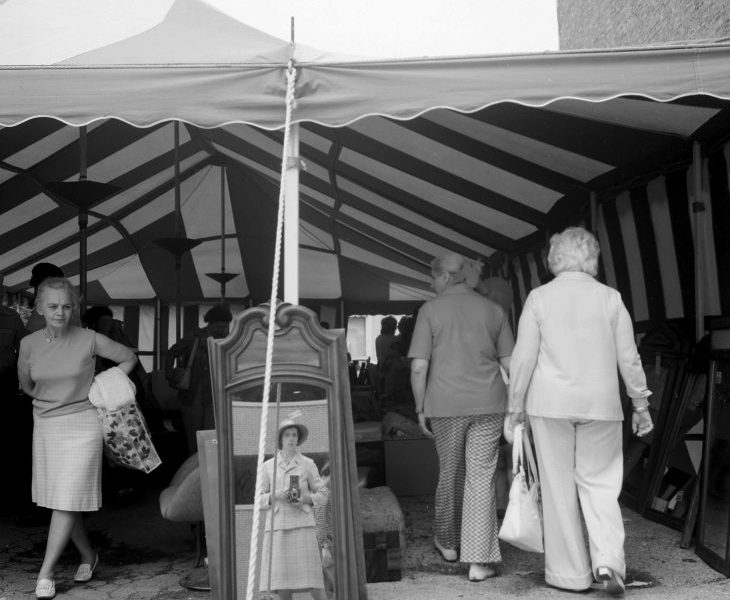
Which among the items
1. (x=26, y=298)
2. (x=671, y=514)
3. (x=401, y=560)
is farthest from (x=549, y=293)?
(x=26, y=298)

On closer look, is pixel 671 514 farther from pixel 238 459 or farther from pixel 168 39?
pixel 168 39

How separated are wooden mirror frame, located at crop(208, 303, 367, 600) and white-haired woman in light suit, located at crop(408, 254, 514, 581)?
0.95 meters

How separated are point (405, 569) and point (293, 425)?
4.72 ft

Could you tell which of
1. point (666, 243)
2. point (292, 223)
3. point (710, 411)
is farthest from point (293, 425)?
point (666, 243)

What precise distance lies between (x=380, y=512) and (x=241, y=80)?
87.3 inches

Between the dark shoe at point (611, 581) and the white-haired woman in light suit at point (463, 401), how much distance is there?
584mm

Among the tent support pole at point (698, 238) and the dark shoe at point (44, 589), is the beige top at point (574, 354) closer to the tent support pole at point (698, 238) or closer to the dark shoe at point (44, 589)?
the tent support pole at point (698, 238)

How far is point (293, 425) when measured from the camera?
342 cm

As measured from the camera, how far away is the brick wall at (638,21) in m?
11.8

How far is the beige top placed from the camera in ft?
12.6

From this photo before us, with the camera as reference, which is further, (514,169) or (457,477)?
(514,169)

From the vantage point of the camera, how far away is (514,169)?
6.49 metres

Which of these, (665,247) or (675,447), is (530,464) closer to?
(675,447)

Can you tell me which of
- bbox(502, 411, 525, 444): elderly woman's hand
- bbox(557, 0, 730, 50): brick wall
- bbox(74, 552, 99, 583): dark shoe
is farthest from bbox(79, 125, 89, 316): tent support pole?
bbox(557, 0, 730, 50): brick wall
